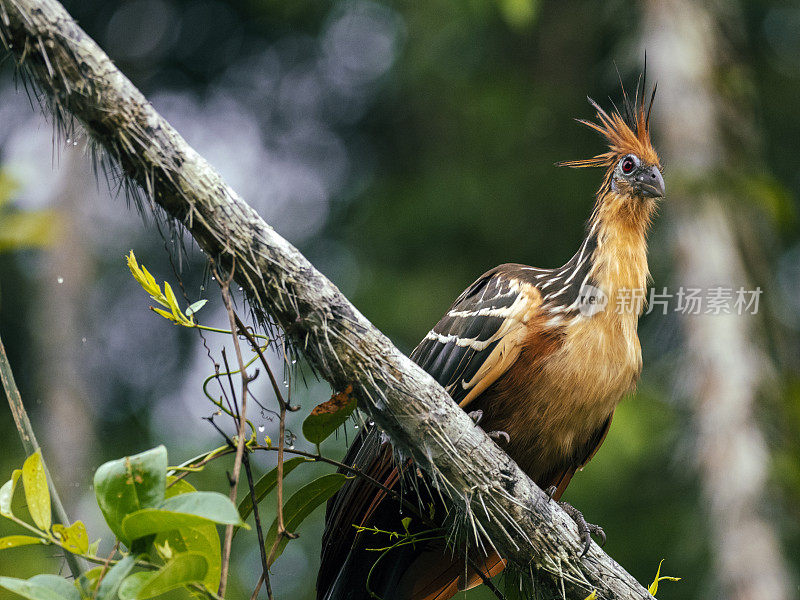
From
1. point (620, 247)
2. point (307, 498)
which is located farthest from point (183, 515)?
point (620, 247)

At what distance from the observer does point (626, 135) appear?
9.60ft

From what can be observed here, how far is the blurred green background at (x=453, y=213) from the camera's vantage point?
5621mm

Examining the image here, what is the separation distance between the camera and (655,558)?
693cm

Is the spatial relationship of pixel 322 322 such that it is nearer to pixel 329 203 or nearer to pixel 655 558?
pixel 655 558

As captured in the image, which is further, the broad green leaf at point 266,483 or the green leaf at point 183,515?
the broad green leaf at point 266,483

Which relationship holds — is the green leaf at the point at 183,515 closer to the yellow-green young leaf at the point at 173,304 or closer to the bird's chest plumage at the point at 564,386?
the yellow-green young leaf at the point at 173,304

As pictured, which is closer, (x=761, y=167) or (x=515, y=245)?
(x=761, y=167)

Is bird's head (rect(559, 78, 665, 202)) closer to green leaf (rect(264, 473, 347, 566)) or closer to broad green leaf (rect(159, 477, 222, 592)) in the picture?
green leaf (rect(264, 473, 347, 566))

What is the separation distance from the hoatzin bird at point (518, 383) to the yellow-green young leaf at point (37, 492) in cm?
103

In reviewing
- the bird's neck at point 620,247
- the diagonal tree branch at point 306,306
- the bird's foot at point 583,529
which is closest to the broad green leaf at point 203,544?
the diagonal tree branch at point 306,306

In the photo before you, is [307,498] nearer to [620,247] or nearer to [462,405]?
[462,405]

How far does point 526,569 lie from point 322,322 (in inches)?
32.7

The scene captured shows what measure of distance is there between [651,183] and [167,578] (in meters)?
1.99

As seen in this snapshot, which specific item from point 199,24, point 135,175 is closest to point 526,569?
point 135,175
